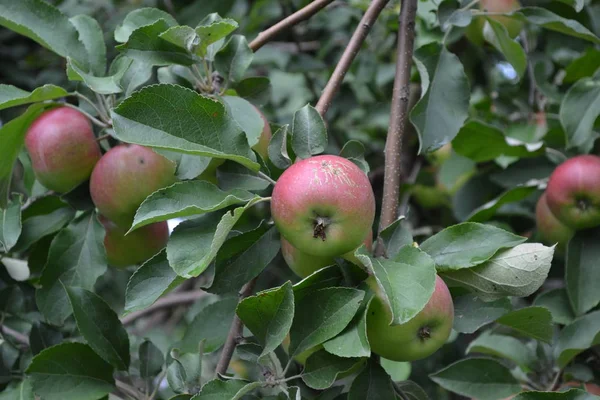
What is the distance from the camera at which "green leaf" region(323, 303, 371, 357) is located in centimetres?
71

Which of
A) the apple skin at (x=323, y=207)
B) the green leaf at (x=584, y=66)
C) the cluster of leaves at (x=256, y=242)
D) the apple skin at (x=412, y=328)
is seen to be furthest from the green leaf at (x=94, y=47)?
the green leaf at (x=584, y=66)

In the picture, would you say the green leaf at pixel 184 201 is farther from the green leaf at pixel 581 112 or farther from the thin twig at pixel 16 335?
the green leaf at pixel 581 112

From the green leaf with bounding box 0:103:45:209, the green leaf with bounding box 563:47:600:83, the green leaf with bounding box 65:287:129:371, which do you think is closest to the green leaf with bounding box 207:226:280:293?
the green leaf with bounding box 65:287:129:371

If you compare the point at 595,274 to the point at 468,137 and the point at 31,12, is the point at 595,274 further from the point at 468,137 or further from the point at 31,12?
the point at 31,12

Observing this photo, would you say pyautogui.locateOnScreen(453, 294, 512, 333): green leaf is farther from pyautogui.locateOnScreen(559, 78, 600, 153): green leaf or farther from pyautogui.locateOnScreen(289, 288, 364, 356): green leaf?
pyautogui.locateOnScreen(559, 78, 600, 153): green leaf

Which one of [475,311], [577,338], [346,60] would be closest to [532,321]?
[475,311]

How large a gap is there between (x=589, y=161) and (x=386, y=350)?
1.83ft

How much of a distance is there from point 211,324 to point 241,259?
275 mm

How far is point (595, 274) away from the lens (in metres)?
1.13

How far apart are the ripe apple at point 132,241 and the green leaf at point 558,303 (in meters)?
0.60

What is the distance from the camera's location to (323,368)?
2.59 ft

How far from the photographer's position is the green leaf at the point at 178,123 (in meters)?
0.78

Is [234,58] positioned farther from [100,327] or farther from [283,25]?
[100,327]

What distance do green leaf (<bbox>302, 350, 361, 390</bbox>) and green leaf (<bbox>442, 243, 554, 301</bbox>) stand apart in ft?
0.54
